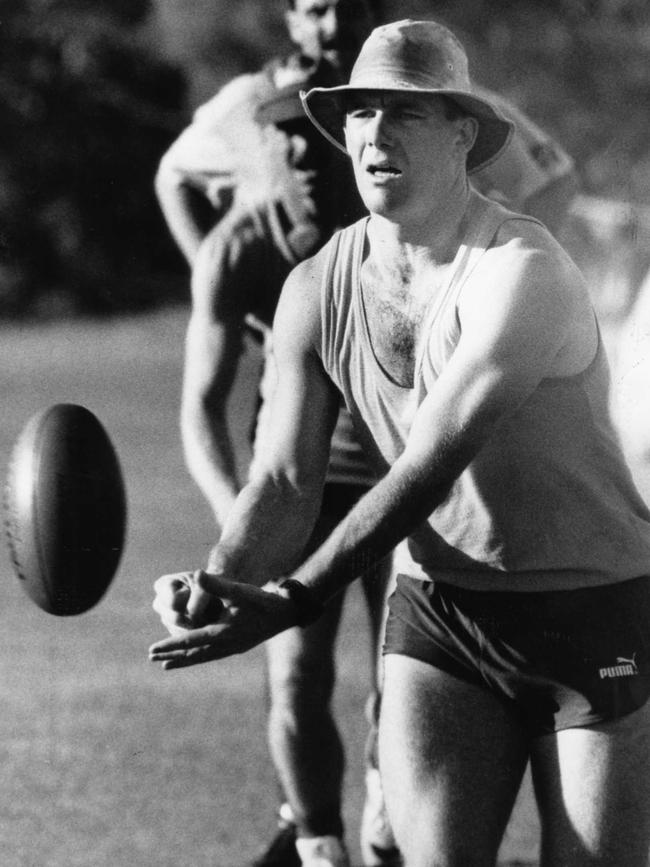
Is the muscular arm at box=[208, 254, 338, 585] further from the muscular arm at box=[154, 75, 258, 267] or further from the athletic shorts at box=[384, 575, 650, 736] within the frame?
the muscular arm at box=[154, 75, 258, 267]

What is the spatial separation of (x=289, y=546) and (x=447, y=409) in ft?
2.01

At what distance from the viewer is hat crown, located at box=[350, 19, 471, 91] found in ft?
11.6

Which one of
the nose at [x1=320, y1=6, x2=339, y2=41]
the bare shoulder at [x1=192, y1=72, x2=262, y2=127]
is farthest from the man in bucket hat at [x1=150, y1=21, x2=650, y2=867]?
the bare shoulder at [x1=192, y1=72, x2=262, y2=127]

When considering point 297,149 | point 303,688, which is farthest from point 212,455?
point 297,149

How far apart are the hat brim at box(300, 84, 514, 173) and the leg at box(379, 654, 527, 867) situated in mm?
1056

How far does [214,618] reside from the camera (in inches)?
132

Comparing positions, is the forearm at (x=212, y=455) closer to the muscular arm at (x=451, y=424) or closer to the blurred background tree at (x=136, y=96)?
the muscular arm at (x=451, y=424)

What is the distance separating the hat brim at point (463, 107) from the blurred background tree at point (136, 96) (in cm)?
2072

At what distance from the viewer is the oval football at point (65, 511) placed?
415cm

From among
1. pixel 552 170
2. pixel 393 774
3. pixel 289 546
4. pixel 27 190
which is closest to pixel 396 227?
pixel 289 546

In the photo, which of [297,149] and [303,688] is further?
[303,688]

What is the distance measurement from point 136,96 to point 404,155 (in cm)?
2383

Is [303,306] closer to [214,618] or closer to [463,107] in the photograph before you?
[463,107]

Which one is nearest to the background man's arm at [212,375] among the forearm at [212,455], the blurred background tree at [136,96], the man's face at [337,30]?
the forearm at [212,455]
